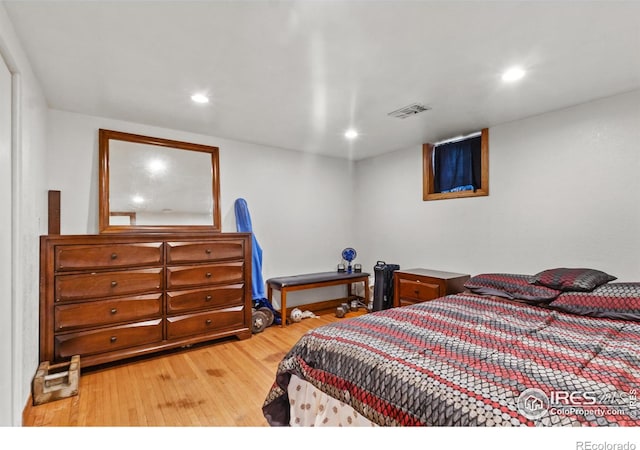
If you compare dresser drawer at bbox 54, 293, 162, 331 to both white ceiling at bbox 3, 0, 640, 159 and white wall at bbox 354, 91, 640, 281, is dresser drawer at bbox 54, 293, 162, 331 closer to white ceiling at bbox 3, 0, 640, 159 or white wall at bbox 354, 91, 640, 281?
white ceiling at bbox 3, 0, 640, 159

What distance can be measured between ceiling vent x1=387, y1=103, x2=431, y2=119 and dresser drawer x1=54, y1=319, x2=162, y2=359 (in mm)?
3040

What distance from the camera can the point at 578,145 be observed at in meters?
2.74

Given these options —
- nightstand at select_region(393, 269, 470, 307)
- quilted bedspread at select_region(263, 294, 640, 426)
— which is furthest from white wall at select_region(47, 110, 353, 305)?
quilted bedspread at select_region(263, 294, 640, 426)

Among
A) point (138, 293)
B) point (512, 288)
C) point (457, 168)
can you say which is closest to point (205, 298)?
point (138, 293)

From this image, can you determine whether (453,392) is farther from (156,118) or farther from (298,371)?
(156,118)

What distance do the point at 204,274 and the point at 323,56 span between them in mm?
2339

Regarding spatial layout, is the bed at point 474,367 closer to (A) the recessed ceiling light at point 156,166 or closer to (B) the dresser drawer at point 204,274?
(B) the dresser drawer at point 204,274

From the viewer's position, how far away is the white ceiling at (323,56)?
1566 millimetres

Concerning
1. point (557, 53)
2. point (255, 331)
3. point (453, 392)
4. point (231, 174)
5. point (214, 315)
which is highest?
point (557, 53)

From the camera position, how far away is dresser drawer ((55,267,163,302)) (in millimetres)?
2516

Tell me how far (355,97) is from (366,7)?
1076 mm

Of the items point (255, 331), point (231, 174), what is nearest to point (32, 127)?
point (231, 174)

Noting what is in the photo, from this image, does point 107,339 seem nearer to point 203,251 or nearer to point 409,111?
point 203,251

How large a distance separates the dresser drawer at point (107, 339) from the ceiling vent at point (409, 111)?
120 inches
